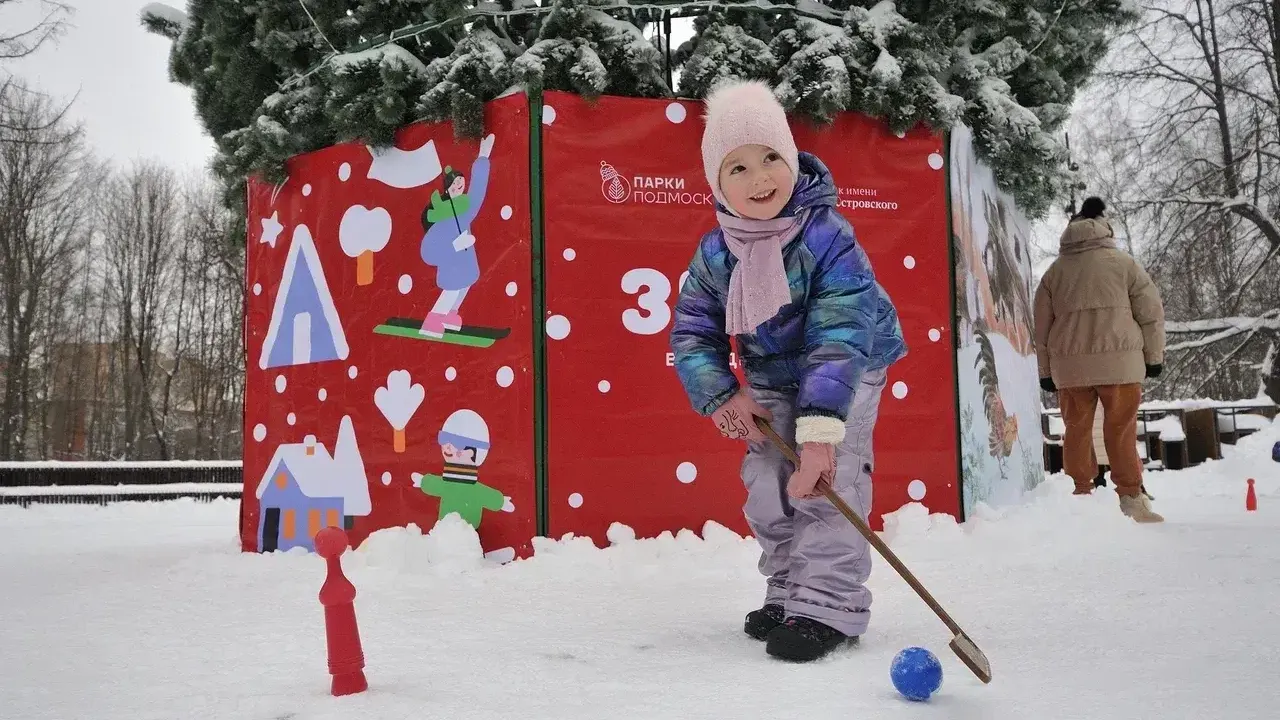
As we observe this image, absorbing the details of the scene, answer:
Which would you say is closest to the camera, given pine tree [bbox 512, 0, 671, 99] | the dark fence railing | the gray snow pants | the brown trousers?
the gray snow pants

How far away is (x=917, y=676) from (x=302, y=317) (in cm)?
449

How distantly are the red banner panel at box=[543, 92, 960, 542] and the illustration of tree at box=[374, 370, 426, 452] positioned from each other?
83cm

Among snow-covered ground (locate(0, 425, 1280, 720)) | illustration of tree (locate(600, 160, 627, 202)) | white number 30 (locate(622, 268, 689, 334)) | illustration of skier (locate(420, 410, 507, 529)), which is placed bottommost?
snow-covered ground (locate(0, 425, 1280, 720))

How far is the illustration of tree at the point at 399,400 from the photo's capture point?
505 cm

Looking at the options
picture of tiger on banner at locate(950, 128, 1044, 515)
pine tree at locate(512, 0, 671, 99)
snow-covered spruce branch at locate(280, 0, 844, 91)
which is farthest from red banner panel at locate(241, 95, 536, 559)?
picture of tiger on banner at locate(950, 128, 1044, 515)

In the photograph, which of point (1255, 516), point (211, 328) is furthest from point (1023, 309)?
point (211, 328)

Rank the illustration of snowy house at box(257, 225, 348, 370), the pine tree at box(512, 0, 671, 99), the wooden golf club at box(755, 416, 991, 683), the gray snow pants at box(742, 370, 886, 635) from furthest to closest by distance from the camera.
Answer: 1. the illustration of snowy house at box(257, 225, 348, 370)
2. the pine tree at box(512, 0, 671, 99)
3. the gray snow pants at box(742, 370, 886, 635)
4. the wooden golf club at box(755, 416, 991, 683)

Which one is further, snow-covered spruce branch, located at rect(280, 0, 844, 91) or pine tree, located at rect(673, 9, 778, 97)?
snow-covered spruce branch, located at rect(280, 0, 844, 91)

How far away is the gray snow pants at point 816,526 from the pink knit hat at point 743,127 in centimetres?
76

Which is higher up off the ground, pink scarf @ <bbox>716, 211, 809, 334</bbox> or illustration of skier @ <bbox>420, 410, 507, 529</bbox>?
pink scarf @ <bbox>716, 211, 809, 334</bbox>

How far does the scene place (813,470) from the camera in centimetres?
267

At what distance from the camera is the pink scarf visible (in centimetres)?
284

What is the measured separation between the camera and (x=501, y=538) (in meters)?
4.64

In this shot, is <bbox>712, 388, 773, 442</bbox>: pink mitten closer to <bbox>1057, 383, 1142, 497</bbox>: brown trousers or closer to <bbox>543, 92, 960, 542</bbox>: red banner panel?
<bbox>543, 92, 960, 542</bbox>: red banner panel
